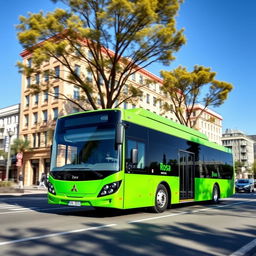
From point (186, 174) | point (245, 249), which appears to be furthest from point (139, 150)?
point (245, 249)

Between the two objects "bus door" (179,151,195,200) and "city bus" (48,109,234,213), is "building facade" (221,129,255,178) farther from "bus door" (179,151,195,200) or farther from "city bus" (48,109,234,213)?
"city bus" (48,109,234,213)

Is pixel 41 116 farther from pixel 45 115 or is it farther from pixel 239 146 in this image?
pixel 239 146

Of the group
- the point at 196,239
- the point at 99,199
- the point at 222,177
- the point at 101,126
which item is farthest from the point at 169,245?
the point at 222,177

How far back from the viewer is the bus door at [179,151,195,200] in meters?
12.6

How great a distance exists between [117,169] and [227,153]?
11.7 metres

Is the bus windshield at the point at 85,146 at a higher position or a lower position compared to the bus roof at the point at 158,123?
lower

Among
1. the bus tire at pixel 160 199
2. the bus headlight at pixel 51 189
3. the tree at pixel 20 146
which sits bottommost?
the bus tire at pixel 160 199

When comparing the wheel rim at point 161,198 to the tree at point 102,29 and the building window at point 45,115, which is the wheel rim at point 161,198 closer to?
the tree at point 102,29

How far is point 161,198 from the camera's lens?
11.1 metres

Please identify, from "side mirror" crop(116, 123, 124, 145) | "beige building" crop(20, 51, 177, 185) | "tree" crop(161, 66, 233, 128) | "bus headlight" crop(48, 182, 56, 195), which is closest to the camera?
"side mirror" crop(116, 123, 124, 145)

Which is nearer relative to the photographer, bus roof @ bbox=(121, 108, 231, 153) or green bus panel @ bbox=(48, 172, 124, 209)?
green bus panel @ bbox=(48, 172, 124, 209)

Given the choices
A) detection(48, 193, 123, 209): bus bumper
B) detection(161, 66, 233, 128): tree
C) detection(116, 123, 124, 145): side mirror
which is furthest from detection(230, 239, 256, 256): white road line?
detection(161, 66, 233, 128): tree

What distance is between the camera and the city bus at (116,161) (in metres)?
8.98

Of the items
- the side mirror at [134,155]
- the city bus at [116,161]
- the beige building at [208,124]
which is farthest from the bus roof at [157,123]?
the beige building at [208,124]
